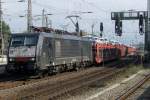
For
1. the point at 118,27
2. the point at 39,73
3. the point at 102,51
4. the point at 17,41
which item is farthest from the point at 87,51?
the point at 118,27

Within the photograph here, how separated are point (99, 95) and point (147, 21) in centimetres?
5882

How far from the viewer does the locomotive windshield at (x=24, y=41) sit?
92.8 ft

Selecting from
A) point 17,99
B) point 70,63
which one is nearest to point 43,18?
point 70,63

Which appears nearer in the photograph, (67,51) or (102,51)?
(67,51)

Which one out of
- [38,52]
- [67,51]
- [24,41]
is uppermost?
[24,41]

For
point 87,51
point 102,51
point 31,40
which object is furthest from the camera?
point 102,51

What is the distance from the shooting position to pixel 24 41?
94.0 feet

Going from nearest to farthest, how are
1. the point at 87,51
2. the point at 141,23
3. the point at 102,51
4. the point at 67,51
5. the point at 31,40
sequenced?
the point at 31,40 → the point at 67,51 → the point at 87,51 → the point at 102,51 → the point at 141,23

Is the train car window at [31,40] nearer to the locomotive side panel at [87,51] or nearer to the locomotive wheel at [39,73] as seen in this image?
the locomotive wheel at [39,73]

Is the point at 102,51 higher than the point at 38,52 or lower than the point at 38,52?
lower

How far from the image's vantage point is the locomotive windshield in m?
28.3

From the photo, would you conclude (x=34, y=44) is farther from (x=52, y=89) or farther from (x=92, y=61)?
(x=92, y=61)

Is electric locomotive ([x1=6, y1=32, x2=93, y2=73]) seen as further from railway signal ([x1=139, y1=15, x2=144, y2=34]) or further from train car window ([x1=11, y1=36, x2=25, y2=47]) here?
railway signal ([x1=139, y1=15, x2=144, y2=34])

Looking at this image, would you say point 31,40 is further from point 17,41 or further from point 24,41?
point 17,41
